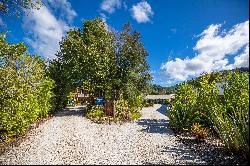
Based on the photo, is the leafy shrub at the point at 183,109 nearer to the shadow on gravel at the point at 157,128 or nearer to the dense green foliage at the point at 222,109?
the dense green foliage at the point at 222,109

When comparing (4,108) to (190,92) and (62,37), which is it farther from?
(62,37)

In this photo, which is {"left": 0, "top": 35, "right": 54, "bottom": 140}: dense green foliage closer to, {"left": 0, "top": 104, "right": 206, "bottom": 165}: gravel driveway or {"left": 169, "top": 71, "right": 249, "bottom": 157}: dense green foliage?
{"left": 0, "top": 104, "right": 206, "bottom": 165}: gravel driveway

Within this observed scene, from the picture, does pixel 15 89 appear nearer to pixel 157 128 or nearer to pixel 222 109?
pixel 157 128

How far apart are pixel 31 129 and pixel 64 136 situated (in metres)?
4.22

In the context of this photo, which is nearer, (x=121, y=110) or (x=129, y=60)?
(x=121, y=110)

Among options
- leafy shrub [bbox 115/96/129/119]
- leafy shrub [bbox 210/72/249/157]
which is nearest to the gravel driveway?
leafy shrub [bbox 210/72/249/157]

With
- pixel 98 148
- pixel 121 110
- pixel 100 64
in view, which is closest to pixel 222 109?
pixel 98 148

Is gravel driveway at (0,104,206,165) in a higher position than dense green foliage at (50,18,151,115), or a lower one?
lower

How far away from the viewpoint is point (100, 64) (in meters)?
33.4

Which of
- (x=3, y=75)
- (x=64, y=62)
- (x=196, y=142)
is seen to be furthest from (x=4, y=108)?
(x=64, y=62)

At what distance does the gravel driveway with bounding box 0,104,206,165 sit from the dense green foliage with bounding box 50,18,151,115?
14394 mm

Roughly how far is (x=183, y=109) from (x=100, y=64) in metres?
15.1

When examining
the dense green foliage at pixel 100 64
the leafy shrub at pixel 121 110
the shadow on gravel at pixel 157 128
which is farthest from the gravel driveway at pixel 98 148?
the dense green foliage at pixel 100 64

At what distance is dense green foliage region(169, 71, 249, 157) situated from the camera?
12.4 metres
